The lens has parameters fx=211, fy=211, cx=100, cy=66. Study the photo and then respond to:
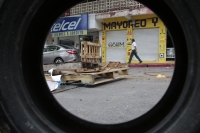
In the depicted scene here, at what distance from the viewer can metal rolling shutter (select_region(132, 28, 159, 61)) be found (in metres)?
17.3

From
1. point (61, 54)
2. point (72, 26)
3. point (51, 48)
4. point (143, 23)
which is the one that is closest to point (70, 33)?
point (72, 26)

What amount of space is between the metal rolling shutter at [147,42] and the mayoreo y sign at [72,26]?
461cm

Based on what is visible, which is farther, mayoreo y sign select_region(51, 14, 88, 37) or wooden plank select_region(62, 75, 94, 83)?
mayoreo y sign select_region(51, 14, 88, 37)

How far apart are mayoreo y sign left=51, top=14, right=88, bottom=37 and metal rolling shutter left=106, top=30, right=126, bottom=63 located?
2.34 metres

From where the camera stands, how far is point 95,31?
790 inches

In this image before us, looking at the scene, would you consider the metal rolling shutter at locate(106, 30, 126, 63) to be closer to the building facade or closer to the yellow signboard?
the building facade

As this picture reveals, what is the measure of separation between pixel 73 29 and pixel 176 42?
1901 centimetres

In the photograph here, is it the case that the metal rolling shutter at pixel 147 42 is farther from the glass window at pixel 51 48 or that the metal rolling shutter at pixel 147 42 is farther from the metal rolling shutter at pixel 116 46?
the glass window at pixel 51 48

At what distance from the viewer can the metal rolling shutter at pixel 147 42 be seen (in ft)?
56.9

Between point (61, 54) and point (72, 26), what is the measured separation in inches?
243

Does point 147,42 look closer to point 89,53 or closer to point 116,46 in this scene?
point 116,46

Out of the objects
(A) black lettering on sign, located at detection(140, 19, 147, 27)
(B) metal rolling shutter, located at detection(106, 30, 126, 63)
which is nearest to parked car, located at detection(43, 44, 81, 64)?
(B) metal rolling shutter, located at detection(106, 30, 126, 63)

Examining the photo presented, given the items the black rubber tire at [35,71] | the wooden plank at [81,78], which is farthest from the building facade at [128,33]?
the black rubber tire at [35,71]

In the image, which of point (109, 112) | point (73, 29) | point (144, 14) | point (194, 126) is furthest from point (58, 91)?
point (73, 29)
